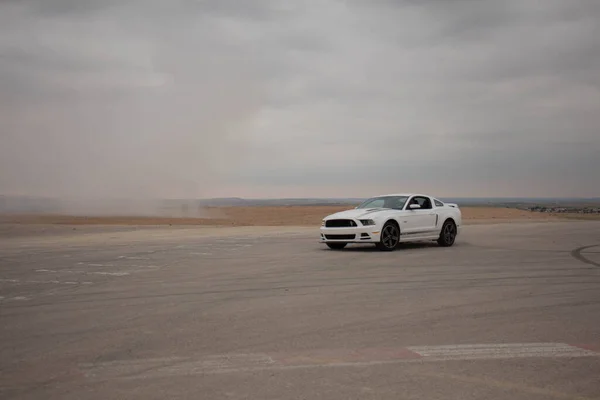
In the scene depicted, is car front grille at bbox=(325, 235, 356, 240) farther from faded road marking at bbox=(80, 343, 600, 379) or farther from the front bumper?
faded road marking at bbox=(80, 343, 600, 379)

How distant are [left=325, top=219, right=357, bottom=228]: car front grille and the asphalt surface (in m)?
3.72

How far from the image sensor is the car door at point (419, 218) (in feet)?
61.7

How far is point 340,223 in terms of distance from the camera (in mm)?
18422

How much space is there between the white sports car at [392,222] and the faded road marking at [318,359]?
1150cm

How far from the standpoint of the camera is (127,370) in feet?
18.4

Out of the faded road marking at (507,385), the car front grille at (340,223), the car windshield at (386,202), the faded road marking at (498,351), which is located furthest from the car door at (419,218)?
the faded road marking at (507,385)

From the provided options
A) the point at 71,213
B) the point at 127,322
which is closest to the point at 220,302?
the point at 127,322

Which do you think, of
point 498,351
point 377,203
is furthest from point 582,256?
point 498,351

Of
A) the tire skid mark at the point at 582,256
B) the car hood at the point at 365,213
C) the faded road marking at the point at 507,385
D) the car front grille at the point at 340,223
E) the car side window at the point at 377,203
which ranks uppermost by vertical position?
the car side window at the point at 377,203

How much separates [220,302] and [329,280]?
285 centimetres

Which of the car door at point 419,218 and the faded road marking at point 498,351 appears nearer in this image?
the faded road marking at point 498,351

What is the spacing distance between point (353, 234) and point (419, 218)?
234cm

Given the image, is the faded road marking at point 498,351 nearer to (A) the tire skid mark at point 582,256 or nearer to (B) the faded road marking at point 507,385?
(B) the faded road marking at point 507,385

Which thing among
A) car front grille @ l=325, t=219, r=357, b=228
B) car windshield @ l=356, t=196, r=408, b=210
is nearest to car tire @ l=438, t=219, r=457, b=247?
car windshield @ l=356, t=196, r=408, b=210
